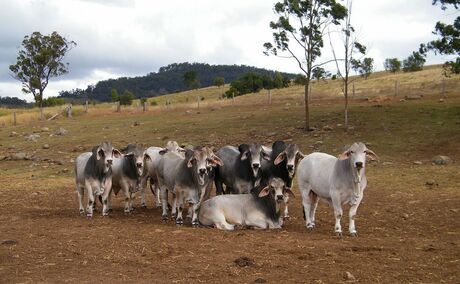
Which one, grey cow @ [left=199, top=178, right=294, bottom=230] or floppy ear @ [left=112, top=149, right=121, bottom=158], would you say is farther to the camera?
floppy ear @ [left=112, top=149, right=121, bottom=158]

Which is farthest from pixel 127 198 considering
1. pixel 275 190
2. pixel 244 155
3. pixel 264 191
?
pixel 275 190

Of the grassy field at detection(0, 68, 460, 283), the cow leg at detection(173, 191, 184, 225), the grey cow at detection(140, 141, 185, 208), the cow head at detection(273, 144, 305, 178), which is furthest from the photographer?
the grey cow at detection(140, 141, 185, 208)

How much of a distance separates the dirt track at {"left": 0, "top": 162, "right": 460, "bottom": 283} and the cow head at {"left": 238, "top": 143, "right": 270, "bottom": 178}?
59.9 inches

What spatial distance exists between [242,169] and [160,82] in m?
144

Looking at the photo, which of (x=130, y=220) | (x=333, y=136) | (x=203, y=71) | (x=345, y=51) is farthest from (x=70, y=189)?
(x=203, y=71)

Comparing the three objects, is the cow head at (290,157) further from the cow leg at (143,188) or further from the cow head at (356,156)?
the cow leg at (143,188)

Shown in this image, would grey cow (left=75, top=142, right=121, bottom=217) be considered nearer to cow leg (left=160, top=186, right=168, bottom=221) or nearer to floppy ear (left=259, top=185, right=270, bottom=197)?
cow leg (left=160, top=186, right=168, bottom=221)

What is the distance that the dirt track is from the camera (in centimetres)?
813

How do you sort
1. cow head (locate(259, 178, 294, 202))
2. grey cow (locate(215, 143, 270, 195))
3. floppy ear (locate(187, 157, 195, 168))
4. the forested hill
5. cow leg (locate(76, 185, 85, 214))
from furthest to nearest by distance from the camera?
1. the forested hill
2. cow leg (locate(76, 185, 85, 214))
3. grey cow (locate(215, 143, 270, 195))
4. floppy ear (locate(187, 157, 195, 168))
5. cow head (locate(259, 178, 294, 202))

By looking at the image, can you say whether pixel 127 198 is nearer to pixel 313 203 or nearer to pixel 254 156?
pixel 254 156

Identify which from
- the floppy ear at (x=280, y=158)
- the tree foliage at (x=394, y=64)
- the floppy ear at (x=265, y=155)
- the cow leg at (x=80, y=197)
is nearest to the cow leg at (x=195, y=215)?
the floppy ear at (x=280, y=158)

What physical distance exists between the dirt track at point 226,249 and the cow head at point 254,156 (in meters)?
1.52

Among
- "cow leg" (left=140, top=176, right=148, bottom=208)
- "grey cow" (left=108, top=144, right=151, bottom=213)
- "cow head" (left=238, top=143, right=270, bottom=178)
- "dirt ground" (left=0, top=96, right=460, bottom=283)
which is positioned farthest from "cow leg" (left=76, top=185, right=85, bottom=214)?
"cow head" (left=238, top=143, right=270, bottom=178)

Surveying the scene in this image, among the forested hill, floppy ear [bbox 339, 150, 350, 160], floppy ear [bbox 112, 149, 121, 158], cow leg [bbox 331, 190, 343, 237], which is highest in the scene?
the forested hill
